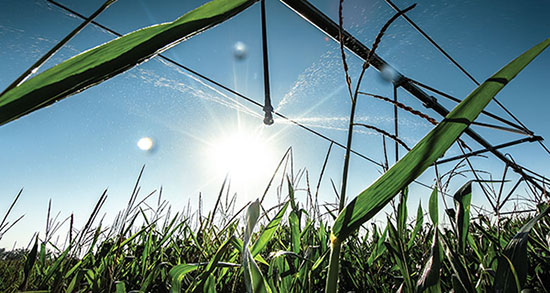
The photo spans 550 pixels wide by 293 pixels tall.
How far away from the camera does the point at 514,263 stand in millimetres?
380

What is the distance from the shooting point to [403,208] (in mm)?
620

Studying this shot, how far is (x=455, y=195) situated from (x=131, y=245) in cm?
141

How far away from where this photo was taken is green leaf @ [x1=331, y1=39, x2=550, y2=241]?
23 centimetres

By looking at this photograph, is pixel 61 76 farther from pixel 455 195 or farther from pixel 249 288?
pixel 455 195

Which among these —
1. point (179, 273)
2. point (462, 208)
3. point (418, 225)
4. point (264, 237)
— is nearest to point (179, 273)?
point (179, 273)

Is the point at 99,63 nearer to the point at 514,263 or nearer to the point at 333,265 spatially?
the point at 333,265

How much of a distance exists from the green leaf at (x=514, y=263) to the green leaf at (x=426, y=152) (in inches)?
9.9

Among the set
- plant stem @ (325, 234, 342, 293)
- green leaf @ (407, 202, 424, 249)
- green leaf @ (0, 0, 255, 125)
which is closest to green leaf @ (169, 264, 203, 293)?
plant stem @ (325, 234, 342, 293)

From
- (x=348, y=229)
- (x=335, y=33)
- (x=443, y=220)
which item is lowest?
(x=348, y=229)

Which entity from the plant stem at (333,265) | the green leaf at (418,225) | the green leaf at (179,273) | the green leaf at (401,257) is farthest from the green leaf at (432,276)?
the green leaf at (418,225)

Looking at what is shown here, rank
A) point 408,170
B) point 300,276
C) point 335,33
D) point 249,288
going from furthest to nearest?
point 335,33
point 300,276
point 249,288
point 408,170

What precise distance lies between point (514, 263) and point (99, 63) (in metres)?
0.53

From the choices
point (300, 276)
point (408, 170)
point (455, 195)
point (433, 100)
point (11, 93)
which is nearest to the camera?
point (11, 93)

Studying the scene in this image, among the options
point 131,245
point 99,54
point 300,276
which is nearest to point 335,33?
point 300,276
